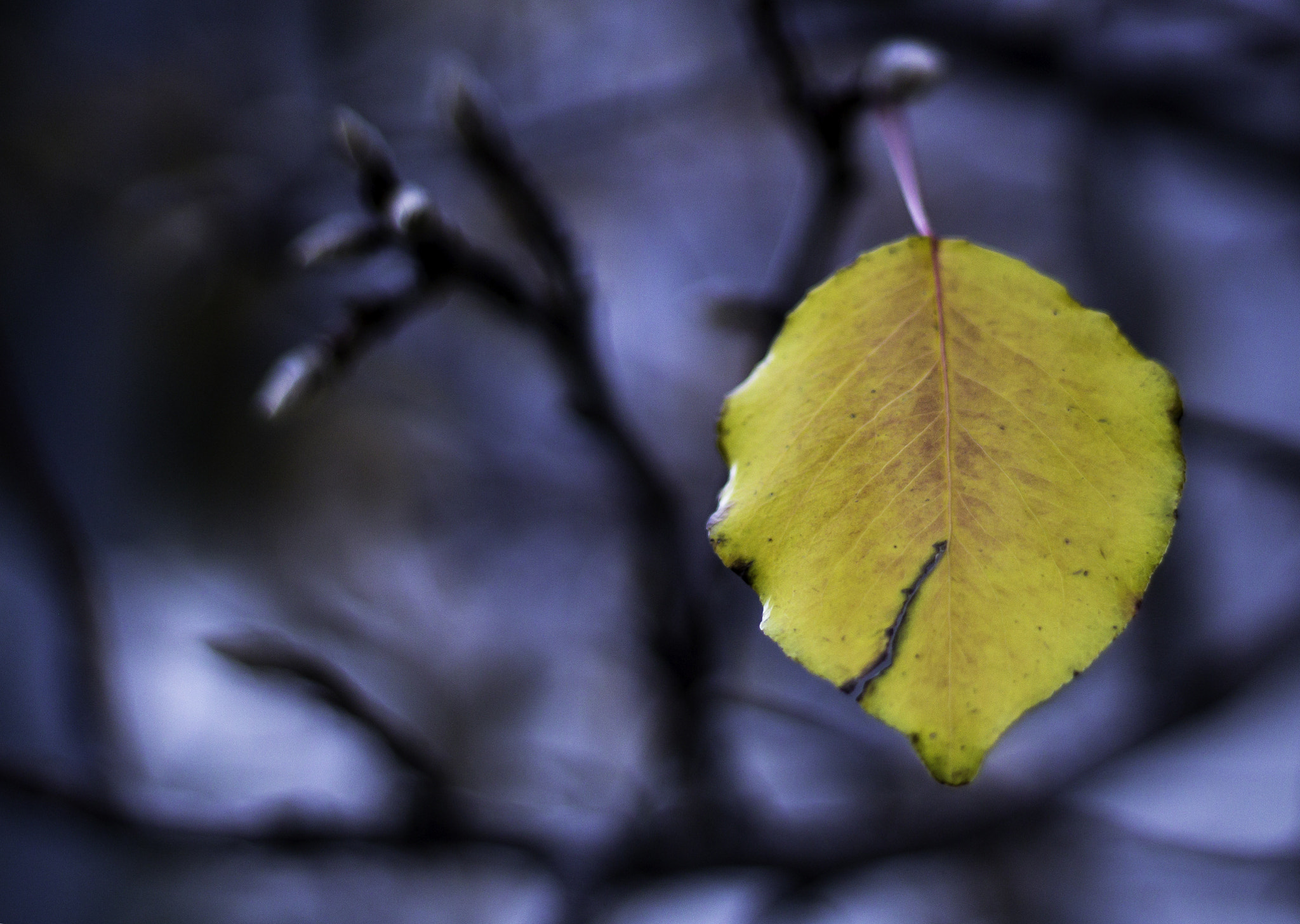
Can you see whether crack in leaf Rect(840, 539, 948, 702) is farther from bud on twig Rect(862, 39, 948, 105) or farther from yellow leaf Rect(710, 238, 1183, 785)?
bud on twig Rect(862, 39, 948, 105)

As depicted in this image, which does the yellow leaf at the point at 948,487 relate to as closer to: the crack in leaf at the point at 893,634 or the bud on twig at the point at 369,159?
the crack in leaf at the point at 893,634

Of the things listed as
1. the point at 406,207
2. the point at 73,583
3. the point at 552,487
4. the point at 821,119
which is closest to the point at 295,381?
the point at 406,207

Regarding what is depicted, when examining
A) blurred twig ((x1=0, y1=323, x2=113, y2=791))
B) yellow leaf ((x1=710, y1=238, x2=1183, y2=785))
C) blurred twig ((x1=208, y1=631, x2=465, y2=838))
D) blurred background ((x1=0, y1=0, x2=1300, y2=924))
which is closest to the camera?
yellow leaf ((x1=710, y1=238, x2=1183, y2=785))

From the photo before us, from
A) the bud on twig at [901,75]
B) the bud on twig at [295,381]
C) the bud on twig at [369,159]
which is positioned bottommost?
the bud on twig at [901,75]

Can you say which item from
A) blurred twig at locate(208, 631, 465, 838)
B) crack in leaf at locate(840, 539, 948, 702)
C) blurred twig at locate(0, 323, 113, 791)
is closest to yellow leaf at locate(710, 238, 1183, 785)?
crack in leaf at locate(840, 539, 948, 702)

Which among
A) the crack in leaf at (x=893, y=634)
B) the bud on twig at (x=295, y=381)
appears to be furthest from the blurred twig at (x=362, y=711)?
the crack in leaf at (x=893, y=634)

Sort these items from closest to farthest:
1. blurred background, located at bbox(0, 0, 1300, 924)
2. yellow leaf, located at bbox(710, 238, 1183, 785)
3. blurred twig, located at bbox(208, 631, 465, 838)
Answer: yellow leaf, located at bbox(710, 238, 1183, 785) < blurred twig, located at bbox(208, 631, 465, 838) < blurred background, located at bbox(0, 0, 1300, 924)
